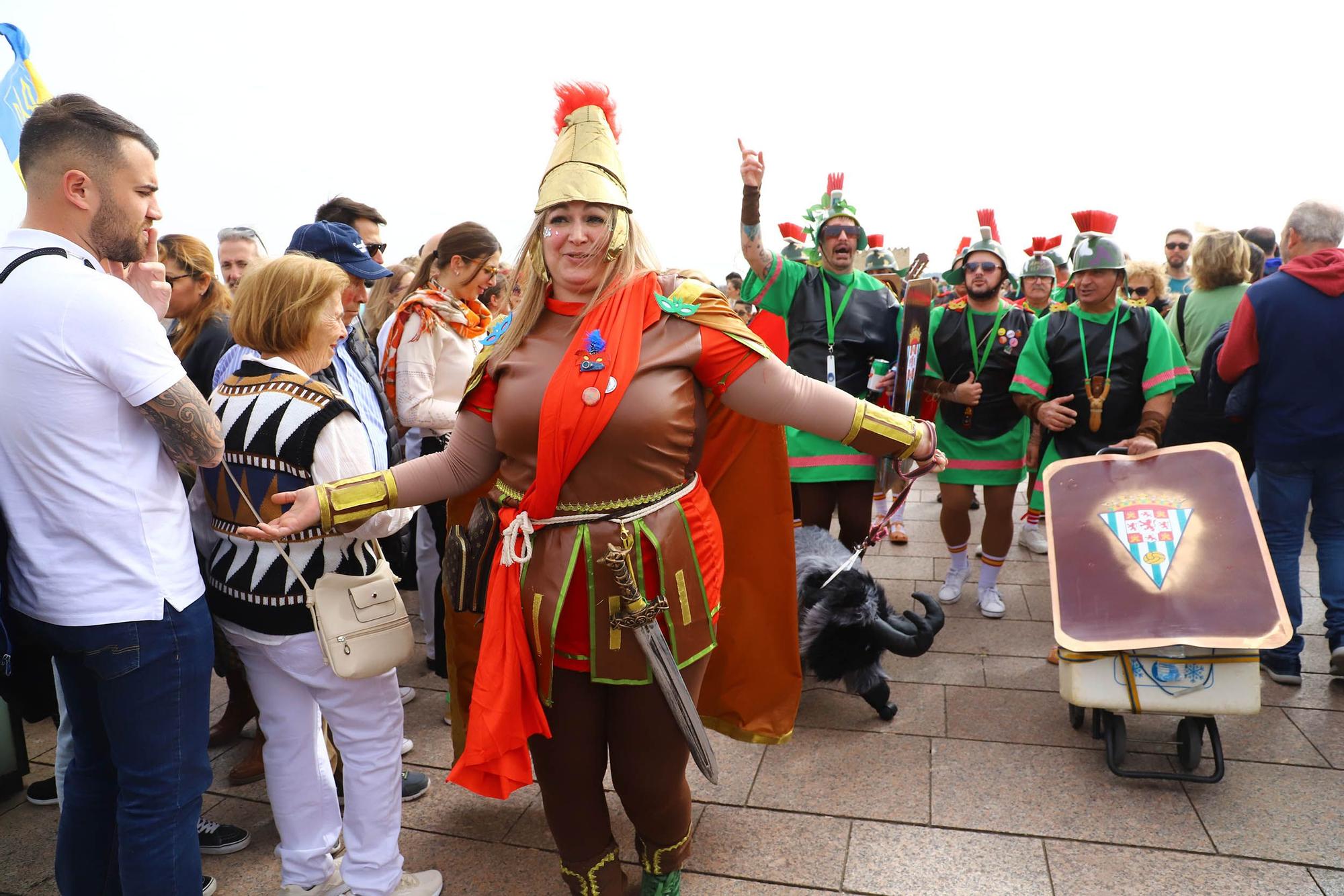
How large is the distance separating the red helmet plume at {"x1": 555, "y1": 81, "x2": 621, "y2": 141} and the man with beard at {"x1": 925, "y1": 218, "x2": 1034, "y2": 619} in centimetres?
308

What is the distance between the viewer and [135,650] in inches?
69.8

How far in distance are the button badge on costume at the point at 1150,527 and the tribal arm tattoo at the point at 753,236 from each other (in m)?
1.90

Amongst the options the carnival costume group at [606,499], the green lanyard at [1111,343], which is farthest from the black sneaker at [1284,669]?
the carnival costume group at [606,499]

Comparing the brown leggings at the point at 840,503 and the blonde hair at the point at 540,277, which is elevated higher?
the blonde hair at the point at 540,277

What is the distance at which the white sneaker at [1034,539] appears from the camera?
18.5 ft

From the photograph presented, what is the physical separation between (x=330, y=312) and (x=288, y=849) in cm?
149

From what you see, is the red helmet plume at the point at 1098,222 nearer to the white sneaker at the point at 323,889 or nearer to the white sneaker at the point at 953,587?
the white sneaker at the point at 953,587

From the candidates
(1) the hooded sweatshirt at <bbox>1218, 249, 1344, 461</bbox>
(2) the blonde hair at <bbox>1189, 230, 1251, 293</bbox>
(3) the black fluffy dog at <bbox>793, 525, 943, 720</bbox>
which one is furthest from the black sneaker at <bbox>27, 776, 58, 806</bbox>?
(2) the blonde hair at <bbox>1189, 230, 1251, 293</bbox>

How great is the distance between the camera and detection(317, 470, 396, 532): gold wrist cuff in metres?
2.00

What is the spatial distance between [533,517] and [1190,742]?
2417 millimetres

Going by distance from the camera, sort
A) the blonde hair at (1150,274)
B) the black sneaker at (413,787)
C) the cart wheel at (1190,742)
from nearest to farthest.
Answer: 1. the cart wheel at (1190,742)
2. the black sneaker at (413,787)
3. the blonde hair at (1150,274)

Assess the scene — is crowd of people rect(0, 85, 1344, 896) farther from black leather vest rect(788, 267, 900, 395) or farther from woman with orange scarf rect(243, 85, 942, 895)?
black leather vest rect(788, 267, 900, 395)

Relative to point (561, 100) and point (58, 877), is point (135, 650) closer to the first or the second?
point (58, 877)

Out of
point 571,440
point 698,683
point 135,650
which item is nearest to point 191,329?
point 135,650
